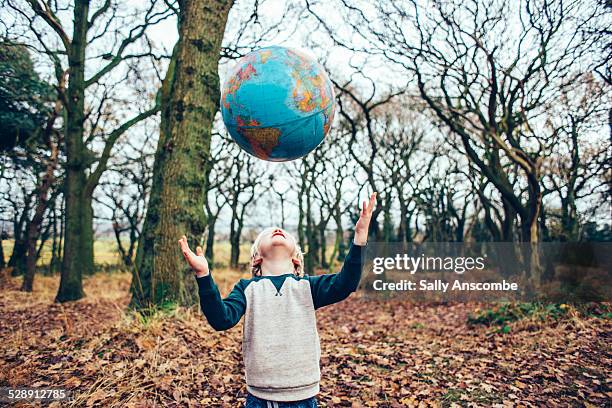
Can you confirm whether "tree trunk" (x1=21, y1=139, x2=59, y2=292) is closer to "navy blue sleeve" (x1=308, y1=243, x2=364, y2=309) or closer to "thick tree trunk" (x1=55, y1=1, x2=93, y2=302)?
"thick tree trunk" (x1=55, y1=1, x2=93, y2=302)

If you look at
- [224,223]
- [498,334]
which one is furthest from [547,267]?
[224,223]

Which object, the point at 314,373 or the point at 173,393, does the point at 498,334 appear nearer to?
the point at 173,393

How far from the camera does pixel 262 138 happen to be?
331cm

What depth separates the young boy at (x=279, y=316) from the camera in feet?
8.11

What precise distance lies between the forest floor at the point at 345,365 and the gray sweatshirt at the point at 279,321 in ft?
7.95

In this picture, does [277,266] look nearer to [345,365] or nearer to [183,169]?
[345,365]

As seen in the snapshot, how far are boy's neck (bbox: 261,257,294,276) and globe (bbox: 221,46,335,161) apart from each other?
37.9 inches

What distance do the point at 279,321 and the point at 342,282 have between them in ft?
1.43

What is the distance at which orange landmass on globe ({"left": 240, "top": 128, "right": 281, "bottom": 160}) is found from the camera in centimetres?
328

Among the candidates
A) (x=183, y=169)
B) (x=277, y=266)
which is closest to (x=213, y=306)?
(x=277, y=266)

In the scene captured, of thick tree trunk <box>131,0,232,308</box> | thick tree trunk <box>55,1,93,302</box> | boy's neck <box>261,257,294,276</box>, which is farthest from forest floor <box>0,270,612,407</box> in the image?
thick tree trunk <box>55,1,93,302</box>

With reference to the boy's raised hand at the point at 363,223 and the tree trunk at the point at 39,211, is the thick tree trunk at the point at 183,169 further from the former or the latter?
the tree trunk at the point at 39,211

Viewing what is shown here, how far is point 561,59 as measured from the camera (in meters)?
11.1

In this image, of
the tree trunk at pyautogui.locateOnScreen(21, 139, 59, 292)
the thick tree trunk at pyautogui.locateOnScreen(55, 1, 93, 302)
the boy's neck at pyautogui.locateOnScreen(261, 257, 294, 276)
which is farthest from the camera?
the tree trunk at pyautogui.locateOnScreen(21, 139, 59, 292)
